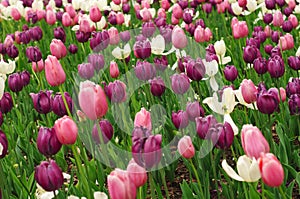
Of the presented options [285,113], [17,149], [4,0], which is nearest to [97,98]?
[17,149]

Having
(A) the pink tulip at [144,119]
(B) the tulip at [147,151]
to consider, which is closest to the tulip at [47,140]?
(A) the pink tulip at [144,119]

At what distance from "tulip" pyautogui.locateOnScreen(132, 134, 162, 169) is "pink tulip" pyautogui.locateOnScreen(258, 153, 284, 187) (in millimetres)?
353

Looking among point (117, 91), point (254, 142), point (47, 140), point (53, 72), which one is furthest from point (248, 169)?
point (53, 72)

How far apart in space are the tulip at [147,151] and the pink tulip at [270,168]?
353 mm

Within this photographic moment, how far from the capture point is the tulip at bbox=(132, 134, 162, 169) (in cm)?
186

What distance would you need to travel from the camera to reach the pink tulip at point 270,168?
1.66 meters

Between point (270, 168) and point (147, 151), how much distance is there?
412mm

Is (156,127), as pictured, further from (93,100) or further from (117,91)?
(93,100)

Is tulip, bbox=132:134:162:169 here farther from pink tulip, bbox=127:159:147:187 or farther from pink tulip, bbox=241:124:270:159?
pink tulip, bbox=241:124:270:159

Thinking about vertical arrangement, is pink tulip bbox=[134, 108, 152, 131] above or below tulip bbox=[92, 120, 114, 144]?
above

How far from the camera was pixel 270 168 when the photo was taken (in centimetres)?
167

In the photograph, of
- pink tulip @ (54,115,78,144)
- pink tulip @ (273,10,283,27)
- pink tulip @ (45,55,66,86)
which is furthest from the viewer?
pink tulip @ (273,10,283,27)

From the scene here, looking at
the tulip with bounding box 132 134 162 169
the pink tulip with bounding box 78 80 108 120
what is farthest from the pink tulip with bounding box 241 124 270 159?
the pink tulip with bounding box 78 80 108 120

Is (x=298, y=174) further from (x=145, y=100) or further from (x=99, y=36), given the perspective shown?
(x=99, y=36)
